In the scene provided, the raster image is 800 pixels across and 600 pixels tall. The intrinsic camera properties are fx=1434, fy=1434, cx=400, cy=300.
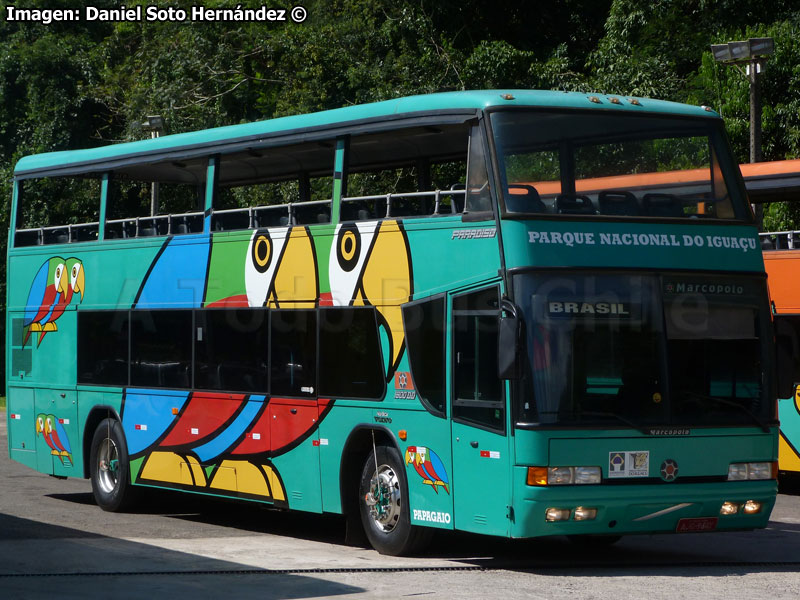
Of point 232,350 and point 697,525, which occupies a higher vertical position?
point 232,350

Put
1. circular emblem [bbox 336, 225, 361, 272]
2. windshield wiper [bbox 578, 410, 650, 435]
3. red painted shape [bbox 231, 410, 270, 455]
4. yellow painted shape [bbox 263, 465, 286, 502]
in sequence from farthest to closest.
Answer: red painted shape [bbox 231, 410, 270, 455], yellow painted shape [bbox 263, 465, 286, 502], circular emblem [bbox 336, 225, 361, 272], windshield wiper [bbox 578, 410, 650, 435]

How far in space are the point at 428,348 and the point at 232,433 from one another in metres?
3.23

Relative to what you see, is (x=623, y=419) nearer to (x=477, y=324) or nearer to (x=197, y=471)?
(x=477, y=324)

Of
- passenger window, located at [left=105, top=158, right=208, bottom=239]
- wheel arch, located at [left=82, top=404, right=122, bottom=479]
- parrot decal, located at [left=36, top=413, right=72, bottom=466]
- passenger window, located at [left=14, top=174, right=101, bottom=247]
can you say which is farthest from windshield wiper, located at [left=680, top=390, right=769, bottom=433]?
parrot decal, located at [left=36, top=413, right=72, bottom=466]

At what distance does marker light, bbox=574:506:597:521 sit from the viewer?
34.4 feet

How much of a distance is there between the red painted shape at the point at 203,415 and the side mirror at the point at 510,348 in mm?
4260

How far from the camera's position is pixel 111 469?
52.6 feet

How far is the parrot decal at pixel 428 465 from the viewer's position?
11305 mm

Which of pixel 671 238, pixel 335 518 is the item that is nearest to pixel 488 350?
pixel 671 238

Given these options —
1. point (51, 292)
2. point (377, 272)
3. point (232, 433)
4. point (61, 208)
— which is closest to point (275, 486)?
point (232, 433)

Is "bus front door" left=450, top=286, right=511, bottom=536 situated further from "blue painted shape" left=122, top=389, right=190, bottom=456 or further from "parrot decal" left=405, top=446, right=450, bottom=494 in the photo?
"blue painted shape" left=122, top=389, right=190, bottom=456

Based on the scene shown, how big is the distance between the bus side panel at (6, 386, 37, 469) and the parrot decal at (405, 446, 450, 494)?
7.15 m

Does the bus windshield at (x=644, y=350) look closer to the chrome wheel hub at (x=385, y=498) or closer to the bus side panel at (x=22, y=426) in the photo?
the chrome wheel hub at (x=385, y=498)

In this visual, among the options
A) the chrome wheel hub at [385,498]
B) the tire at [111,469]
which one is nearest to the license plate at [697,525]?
the chrome wheel hub at [385,498]
